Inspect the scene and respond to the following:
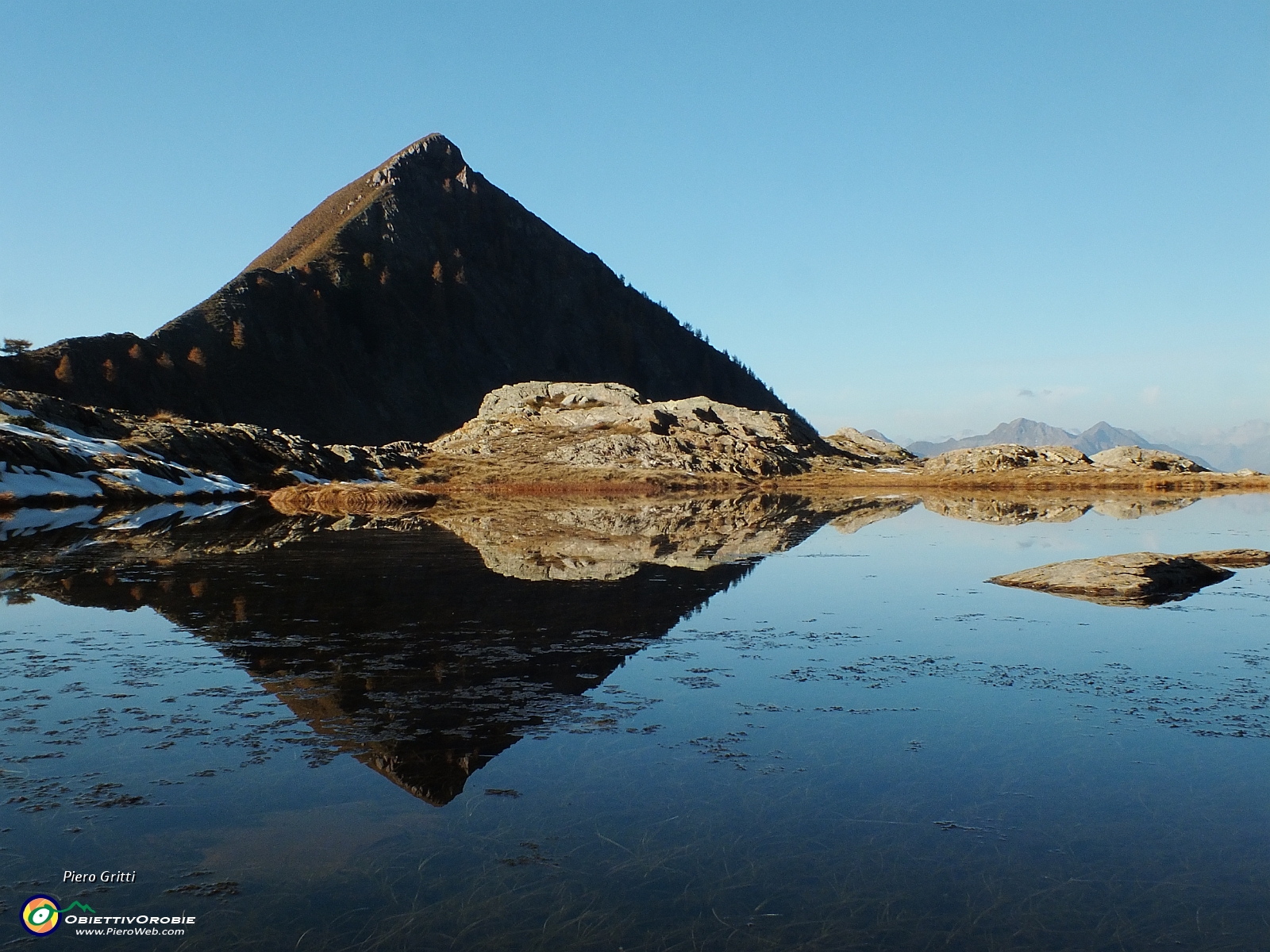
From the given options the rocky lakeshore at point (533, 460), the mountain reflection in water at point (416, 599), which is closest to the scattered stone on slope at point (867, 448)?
the rocky lakeshore at point (533, 460)

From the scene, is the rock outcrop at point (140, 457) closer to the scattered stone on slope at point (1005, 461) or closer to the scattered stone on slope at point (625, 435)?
the scattered stone on slope at point (625, 435)

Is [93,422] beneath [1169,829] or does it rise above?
above

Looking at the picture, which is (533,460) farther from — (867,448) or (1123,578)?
(1123,578)

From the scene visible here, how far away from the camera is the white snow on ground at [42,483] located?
52000 millimetres

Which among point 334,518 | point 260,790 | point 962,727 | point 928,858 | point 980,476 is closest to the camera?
point 928,858

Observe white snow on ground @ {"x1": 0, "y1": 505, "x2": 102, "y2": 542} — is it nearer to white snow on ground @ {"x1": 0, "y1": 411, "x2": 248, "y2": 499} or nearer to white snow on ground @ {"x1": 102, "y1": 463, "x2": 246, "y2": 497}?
white snow on ground @ {"x1": 0, "y1": 411, "x2": 248, "y2": 499}

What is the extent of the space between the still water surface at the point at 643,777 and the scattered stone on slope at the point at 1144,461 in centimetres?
9910

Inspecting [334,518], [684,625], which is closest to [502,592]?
[684,625]

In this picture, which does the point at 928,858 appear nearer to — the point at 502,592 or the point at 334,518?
the point at 502,592

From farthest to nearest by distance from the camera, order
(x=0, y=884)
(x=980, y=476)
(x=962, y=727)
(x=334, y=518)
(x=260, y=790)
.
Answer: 1. (x=980, y=476)
2. (x=334, y=518)
3. (x=962, y=727)
4. (x=260, y=790)
5. (x=0, y=884)

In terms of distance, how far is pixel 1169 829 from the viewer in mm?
7797

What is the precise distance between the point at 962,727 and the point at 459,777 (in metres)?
5.59

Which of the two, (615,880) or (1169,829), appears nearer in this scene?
(615,880)

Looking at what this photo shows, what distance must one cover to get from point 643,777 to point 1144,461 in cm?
11566
